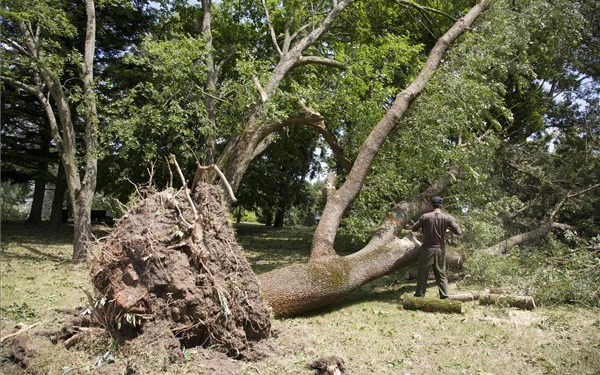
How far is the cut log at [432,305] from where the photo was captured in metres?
6.83

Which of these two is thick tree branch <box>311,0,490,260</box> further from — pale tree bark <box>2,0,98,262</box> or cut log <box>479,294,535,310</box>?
pale tree bark <box>2,0,98,262</box>

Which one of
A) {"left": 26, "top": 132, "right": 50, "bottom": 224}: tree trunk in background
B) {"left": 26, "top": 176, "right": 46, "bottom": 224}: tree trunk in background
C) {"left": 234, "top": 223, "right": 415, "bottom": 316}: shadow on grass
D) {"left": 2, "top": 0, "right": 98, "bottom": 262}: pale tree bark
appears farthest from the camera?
{"left": 26, "top": 176, "right": 46, "bottom": 224}: tree trunk in background

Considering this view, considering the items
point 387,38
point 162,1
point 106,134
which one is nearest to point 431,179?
point 387,38

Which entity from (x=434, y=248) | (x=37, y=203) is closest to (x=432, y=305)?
(x=434, y=248)

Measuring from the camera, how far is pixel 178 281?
4477mm

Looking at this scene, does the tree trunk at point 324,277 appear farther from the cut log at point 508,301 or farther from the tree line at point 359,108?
the cut log at point 508,301

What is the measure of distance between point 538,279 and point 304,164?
48.3 feet

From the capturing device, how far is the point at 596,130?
14484mm

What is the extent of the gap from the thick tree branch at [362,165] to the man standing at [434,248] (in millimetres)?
1501

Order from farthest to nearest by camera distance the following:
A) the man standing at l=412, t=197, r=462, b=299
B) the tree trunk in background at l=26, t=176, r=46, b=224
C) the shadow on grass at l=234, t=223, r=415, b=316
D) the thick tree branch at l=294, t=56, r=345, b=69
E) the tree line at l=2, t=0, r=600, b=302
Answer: the tree trunk in background at l=26, t=176, r=46, b=224, the thick tree branch at l=294, t=56, r=345, b=69, the tree line at l=2, t=0, r=600, b=302, the shadow on grass at l=234, t=223, r=415, b=316, the man standing at l=412, t=197, r=462, b=299

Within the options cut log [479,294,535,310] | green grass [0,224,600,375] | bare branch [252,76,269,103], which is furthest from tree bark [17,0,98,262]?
cut log [479,294,535,310]

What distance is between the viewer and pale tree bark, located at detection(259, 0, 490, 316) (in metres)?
6.30

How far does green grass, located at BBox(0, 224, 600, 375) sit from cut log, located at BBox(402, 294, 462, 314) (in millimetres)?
132

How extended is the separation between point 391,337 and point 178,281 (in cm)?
293
